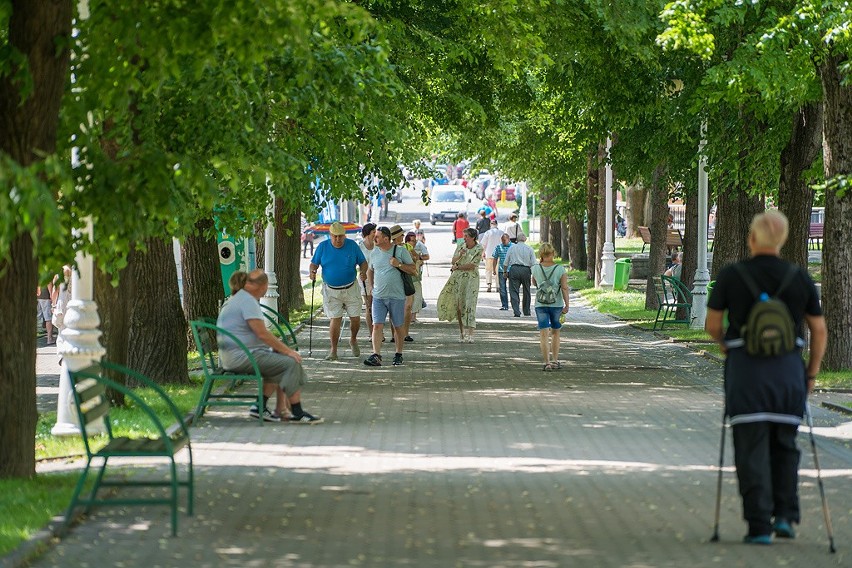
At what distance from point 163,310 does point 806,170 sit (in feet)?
25.1

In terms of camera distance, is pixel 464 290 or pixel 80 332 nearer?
pixel 80 332

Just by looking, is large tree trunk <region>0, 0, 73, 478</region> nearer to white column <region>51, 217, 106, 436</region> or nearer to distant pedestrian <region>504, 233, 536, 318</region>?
white column <region>51, 217, 106, 436</region>

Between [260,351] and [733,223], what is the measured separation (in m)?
13.8

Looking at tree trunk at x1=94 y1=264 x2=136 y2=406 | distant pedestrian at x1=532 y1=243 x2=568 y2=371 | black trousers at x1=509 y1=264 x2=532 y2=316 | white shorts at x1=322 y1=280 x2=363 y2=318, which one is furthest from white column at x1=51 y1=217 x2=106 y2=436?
black trousers at x1=509 y1=264 x2=532 y2=316

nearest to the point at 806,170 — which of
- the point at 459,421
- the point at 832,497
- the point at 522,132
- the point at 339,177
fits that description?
the point at 339,177

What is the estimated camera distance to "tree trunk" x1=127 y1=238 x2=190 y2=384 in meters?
17.1

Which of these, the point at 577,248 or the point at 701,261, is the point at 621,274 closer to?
the point at 577,248

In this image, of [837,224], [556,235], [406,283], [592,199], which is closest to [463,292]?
[406,283]

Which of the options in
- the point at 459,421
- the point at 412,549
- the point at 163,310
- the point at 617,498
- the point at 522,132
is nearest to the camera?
the point at 412,549

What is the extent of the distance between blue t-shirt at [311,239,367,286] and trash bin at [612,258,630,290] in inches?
712

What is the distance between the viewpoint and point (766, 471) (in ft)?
26.2

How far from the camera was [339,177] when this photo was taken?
18.9 meters

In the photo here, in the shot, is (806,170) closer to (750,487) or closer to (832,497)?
(832,497)

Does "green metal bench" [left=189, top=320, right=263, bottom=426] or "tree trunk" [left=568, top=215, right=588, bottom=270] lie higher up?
"tree trunk" [left=568, top=215, right=588, bottom=270]
